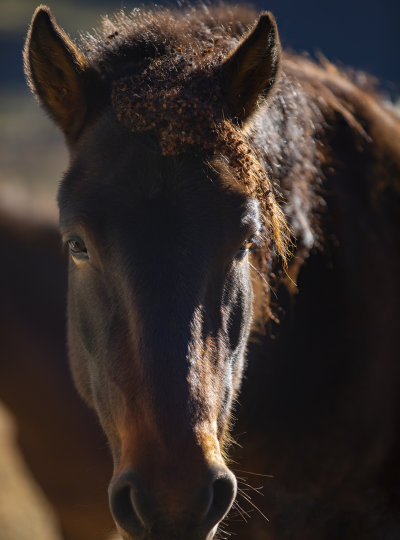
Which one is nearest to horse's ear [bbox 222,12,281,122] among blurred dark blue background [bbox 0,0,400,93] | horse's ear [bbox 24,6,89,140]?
horse's ear [bbox 24,6,89,140]

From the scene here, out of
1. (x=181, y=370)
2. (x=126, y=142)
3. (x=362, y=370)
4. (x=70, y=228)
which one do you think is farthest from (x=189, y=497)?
(x=362, y=370)

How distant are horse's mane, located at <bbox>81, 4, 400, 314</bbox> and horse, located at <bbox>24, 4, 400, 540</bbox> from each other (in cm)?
1

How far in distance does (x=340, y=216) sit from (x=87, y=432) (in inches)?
96.2

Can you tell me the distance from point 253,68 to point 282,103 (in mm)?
451

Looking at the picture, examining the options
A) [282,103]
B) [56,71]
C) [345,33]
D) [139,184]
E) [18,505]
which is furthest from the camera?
[345,33]

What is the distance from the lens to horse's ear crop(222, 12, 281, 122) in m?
1.72

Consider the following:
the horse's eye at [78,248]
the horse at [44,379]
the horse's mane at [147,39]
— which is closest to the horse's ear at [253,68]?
the horse's mane at [147,39]

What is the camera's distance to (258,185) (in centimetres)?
180

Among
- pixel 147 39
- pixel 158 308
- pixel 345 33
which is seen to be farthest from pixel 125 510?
pixel 345 33

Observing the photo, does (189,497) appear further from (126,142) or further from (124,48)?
(124,48)

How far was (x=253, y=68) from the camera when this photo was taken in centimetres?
186

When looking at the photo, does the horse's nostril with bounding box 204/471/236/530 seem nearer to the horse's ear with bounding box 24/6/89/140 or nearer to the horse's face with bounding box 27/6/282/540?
the horse's face with bounding box 27/6/282/540

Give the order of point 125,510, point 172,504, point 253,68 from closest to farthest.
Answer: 1. point 172,504
2. point 125,510
3. point 253,68

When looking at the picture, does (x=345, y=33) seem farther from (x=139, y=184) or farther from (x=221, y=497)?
(x=221, y=497)
